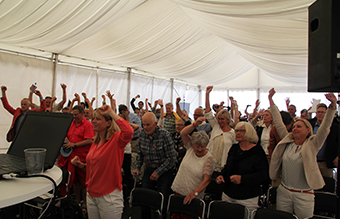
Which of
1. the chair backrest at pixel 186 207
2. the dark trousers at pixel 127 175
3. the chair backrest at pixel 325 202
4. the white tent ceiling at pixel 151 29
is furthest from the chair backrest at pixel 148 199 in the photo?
the white tent ceiling at pixel 151 29

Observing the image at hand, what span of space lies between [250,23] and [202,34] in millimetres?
2223

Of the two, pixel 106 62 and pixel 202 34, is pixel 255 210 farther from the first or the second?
pixel 106 62

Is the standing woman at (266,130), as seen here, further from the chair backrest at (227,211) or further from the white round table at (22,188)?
the white round table at (22,188)

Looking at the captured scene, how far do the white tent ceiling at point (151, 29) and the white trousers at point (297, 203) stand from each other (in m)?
2.38

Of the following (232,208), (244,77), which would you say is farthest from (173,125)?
(244,77)

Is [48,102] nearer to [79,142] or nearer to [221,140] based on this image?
[79,142]

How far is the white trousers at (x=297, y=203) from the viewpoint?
7.47ft

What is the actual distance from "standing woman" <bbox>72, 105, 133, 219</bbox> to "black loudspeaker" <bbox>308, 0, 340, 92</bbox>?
142 cm

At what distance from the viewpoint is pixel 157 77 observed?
10586 mm

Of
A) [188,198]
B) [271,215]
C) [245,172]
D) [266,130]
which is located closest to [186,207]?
[188,198]

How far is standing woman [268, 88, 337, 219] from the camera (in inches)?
88.8

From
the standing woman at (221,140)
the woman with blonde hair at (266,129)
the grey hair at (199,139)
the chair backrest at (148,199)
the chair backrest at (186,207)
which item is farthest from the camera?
the woman with blonde hair at (266,129)

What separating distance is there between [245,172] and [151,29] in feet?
14.1

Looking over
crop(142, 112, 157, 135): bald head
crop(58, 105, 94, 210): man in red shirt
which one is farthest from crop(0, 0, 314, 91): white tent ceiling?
crop(142, 112, 157, 135): bald head
